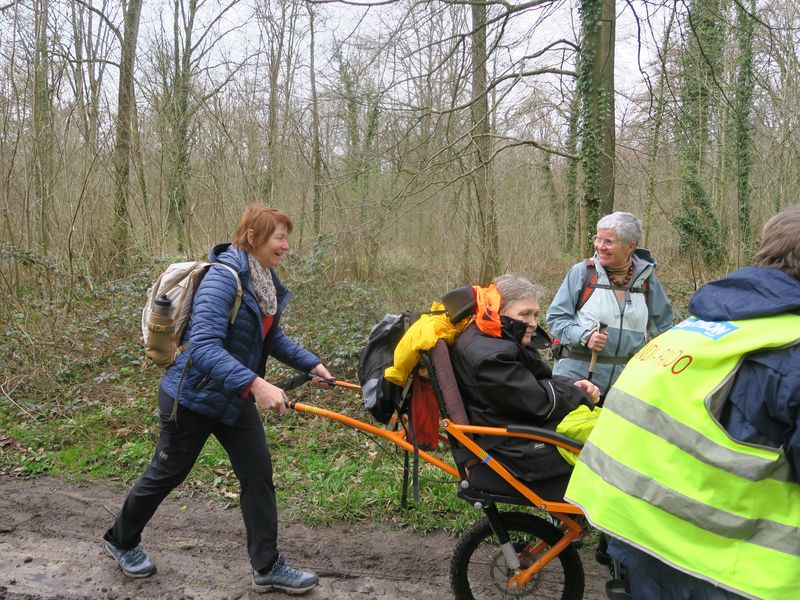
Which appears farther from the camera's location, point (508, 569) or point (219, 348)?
point (508, 569)

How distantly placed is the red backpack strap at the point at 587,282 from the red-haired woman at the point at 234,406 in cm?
185

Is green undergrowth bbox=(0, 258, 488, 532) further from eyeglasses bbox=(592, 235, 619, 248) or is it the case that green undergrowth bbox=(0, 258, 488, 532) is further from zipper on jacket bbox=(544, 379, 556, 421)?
eyeglasses bbox=(592, 235, 619, 248)

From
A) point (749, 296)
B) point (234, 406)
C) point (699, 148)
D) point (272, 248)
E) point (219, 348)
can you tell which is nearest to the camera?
point (749, 296)

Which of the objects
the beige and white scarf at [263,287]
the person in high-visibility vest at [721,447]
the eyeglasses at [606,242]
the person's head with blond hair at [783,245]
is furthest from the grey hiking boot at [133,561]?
the person's head with blond hair at [783,245]

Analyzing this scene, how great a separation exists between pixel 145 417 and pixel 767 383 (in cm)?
572

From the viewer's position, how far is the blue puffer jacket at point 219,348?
2791 mm

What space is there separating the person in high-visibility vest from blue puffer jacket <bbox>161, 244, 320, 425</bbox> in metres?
1.76

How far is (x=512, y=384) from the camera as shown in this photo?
2613 millimetres

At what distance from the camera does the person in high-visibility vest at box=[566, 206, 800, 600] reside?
5.39 ft

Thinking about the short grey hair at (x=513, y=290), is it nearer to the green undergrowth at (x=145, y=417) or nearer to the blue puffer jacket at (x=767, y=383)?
the blue puffer jacket at (x=767, y=383)

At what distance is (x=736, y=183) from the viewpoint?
1267cm

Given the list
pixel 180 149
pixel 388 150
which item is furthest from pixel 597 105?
pixel 180 149

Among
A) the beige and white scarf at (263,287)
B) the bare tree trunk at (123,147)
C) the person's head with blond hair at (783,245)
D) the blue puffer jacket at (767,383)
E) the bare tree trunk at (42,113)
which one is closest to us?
the blue puffer jacket at (767,383)

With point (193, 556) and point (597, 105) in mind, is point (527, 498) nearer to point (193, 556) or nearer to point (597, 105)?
point (193, 556)
